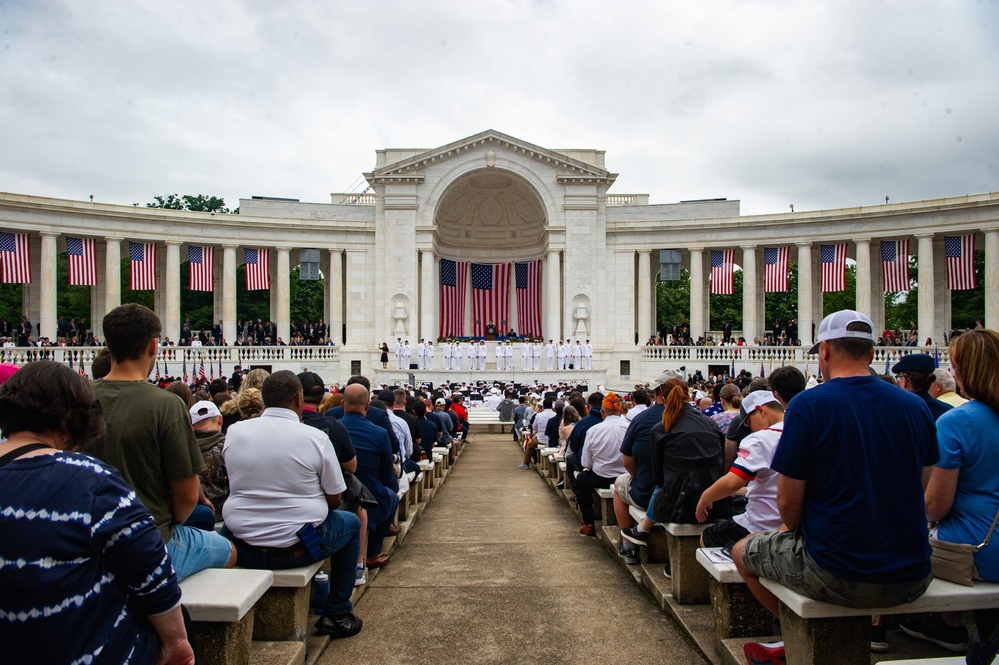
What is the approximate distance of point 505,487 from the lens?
44.9 feet

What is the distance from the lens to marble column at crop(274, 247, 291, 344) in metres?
40.3

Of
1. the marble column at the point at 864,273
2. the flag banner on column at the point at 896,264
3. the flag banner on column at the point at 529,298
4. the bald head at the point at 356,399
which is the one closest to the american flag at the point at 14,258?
the flag banner on column at the point at 529,298

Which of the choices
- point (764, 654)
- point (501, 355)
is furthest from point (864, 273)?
point (764, 654)

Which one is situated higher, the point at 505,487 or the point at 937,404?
the point at 937,404

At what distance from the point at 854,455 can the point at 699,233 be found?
39.0 meters

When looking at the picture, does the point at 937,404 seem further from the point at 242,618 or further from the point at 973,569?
the point at 242,618

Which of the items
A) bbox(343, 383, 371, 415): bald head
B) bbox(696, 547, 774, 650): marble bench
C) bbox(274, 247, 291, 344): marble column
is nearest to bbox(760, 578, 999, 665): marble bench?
bbox(696, 547, 774, 650): marble bench

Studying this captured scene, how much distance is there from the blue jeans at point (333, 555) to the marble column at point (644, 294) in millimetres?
38048

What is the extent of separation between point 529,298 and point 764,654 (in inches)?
1610

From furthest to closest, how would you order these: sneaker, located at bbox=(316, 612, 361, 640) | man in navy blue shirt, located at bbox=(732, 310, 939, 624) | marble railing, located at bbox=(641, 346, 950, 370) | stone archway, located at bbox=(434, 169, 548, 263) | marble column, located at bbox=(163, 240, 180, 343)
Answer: stone archway, located at bbox=(434, 169, 548, 263), marble column, located at bbox=(163, 240, 180, 343), marble railing, located at bbox=(641, 346, 950, 370), sneaker, located at bbox=(316, 612, 361, 640), man in navy blue shirt, located at bbox=(732, 310, 939, 624)

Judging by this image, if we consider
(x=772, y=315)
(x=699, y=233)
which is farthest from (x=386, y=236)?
(x=772, y=315)

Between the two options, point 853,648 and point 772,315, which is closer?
point 853,648

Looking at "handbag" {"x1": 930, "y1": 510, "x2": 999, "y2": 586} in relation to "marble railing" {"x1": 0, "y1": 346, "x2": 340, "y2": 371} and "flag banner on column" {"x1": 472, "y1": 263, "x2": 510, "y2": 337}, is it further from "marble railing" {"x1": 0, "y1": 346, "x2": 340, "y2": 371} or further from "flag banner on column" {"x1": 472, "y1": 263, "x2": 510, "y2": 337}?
"flag banner on column" {"x1": 472, "y1": 263, "x2": 510, "y2": 337}

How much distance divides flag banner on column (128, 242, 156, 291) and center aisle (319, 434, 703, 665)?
3243cm
